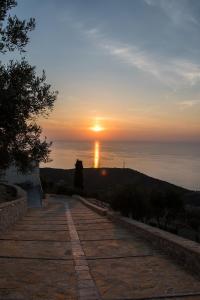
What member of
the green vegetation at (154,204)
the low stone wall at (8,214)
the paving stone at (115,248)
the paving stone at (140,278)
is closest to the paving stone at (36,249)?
the paving stone at (115,248)

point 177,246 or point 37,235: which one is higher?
point 177,246

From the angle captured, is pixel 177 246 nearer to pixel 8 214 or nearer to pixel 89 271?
pixel 89 271

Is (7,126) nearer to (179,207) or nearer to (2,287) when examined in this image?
(2,287)

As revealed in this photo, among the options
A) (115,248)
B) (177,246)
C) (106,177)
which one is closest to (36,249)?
(115,248)

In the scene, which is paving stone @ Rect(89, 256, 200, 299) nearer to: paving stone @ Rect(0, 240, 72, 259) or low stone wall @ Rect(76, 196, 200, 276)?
low stone wall @ Rect(76, 196, 200, 276)

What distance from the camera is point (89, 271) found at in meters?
8.61

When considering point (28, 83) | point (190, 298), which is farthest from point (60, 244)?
point (190, 298)

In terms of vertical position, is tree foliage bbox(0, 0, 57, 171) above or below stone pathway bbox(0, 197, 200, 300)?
above

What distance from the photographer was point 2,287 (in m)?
7.36

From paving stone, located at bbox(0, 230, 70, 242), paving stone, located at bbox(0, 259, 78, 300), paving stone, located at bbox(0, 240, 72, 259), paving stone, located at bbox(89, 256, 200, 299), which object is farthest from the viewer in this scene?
paving stone, located at bbox(0, 230, 70, 242)

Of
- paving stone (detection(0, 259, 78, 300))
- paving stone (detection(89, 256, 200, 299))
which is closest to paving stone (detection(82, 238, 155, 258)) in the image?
paving stone (detection(89, 256, 200, 299))

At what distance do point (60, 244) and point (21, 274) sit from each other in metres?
3.87

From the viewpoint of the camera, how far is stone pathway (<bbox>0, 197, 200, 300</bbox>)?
7.02m

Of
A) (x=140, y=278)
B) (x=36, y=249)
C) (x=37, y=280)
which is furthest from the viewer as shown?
(x=36, y=249)
